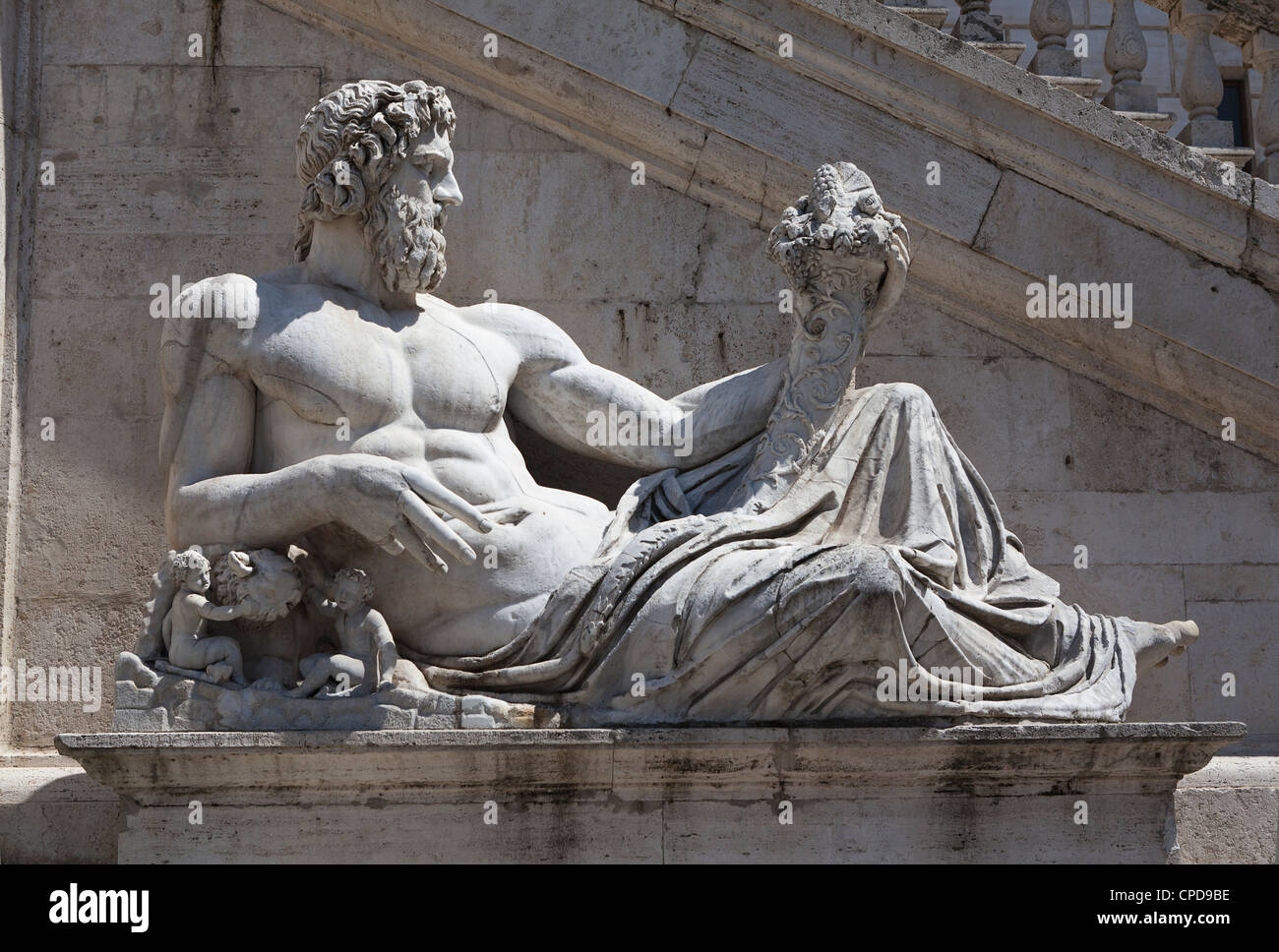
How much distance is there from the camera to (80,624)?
8.39m

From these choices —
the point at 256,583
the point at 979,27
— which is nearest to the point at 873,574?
the point at 256,583

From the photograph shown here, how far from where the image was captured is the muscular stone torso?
24.3 feet

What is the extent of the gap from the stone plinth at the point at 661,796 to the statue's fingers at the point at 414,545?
59cm

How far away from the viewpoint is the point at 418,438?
7629mm

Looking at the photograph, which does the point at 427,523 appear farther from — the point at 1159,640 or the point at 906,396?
the point at 1159,640

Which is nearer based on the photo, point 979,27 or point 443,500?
point 443,500

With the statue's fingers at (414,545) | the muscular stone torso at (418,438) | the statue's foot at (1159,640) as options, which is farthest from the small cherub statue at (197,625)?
the statue's foot at (1159,640)

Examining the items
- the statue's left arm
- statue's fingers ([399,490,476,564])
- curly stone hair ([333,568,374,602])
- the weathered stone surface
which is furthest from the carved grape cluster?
the weathered stone surface

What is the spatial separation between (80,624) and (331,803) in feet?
5.85

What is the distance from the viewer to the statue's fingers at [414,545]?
723 centimetres

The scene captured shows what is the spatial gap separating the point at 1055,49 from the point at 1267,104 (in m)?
0.88

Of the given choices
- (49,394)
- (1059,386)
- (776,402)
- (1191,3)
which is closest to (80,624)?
(49,394)

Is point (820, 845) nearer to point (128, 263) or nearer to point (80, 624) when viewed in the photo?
point (80, 624)

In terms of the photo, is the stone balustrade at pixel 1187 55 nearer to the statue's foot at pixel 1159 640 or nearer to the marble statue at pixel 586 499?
the marble statue at pixel 586 499
